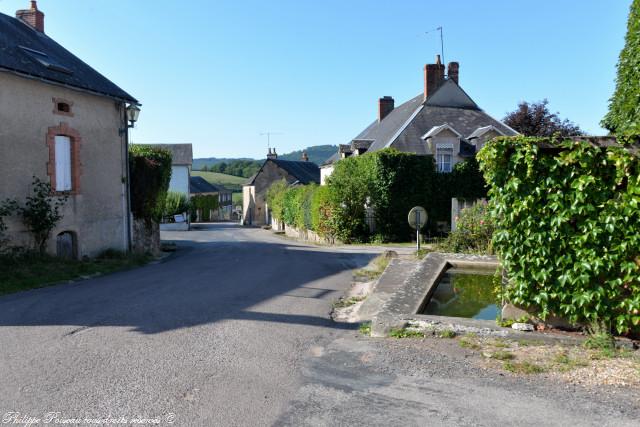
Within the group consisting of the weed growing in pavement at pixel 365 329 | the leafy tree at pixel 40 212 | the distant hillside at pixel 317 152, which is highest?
the distant hillside at pixel 317 152

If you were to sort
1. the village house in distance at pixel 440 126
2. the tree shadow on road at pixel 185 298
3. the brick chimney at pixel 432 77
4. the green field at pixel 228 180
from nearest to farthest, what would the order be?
the tree shadow on road at pixel 185 298 < the village house in distance at pixel 440 126 < the brick chimney at pixel 432 77 < the green field at pixel 228 180

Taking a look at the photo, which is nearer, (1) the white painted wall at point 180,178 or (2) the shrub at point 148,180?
(2) the shrub at point 148,180

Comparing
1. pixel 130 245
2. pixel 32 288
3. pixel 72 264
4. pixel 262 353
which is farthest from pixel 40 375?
pixel 130 245

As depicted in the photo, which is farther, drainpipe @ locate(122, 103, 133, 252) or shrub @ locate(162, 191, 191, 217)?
shrub @ locate(162, 191, 191, 217)

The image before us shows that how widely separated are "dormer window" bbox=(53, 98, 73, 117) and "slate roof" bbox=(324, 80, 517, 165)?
17189 millimetres

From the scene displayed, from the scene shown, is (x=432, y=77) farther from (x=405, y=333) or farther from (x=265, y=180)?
(x=265, y=180)

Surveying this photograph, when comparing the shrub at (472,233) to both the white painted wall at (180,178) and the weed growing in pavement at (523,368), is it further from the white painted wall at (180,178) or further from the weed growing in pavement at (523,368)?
the white painted wall at (180,178)

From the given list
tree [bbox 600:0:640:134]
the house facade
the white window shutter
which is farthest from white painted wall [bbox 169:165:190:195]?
tree [bbox 600:0:640:134]

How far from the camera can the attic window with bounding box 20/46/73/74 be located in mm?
14633

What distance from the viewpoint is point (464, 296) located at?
29.7ft

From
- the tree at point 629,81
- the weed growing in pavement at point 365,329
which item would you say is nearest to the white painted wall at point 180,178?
the tree at point 629,81

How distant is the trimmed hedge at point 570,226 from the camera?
5832 millimetres

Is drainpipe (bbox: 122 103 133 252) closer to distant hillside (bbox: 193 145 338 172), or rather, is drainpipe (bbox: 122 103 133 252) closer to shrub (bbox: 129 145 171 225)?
shrub (bbox: 129 145 171 225)

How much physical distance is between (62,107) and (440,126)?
18395mm
